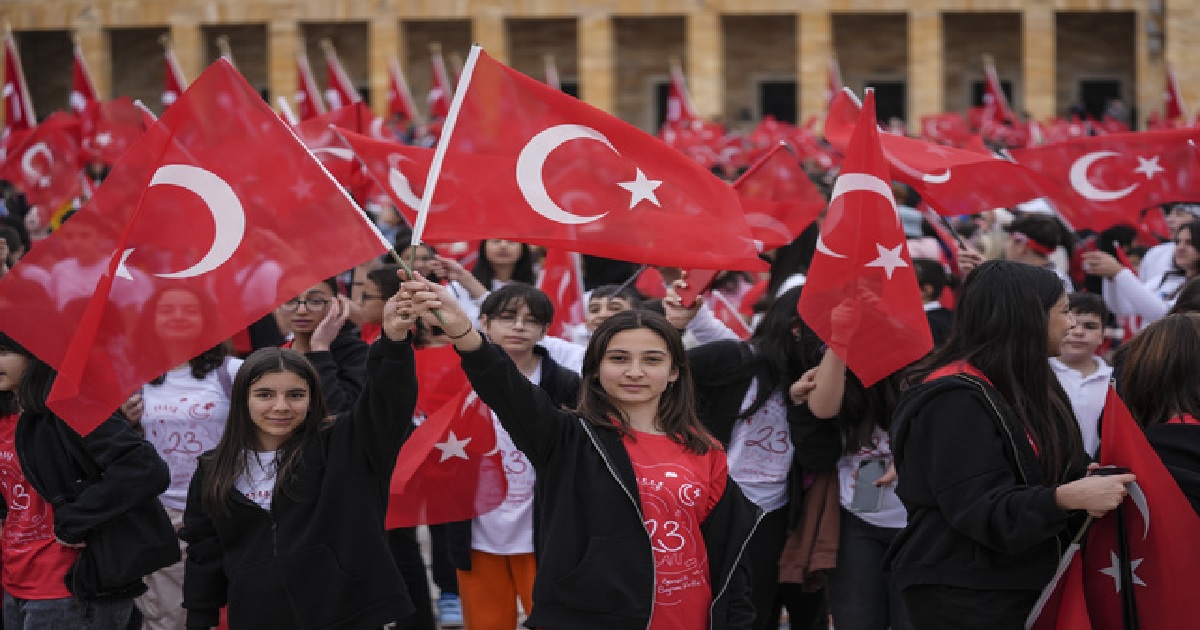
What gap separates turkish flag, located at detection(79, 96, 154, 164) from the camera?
1455 cm

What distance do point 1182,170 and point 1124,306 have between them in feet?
2.35

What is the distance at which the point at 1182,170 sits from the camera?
7.02m

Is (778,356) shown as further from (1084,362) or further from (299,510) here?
(299,510)

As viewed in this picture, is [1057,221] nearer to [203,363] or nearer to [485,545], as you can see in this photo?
[485,545]

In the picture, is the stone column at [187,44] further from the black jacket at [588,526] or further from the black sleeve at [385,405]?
the black jacket at [588,526]

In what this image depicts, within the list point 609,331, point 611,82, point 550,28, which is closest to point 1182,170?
point 609,331

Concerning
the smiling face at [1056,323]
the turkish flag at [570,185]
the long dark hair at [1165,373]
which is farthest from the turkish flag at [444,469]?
the long dark hair at [1165,373]

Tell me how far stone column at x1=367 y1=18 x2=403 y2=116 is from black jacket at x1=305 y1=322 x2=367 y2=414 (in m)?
29.6

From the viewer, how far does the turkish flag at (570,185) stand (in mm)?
→ 4297

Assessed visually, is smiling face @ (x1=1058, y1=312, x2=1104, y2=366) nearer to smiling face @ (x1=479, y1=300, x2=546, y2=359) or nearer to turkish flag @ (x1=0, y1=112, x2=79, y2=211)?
smiling face @ (x1=479, y1=300, x2=546, y2=359)

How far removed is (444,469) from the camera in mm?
5266

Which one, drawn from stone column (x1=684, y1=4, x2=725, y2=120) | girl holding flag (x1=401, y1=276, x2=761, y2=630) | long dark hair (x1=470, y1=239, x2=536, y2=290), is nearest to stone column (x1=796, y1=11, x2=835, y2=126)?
stone column (x1=684, y1=4, x2=725, y2=120)

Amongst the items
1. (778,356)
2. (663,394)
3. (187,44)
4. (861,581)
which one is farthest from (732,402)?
(187,44)

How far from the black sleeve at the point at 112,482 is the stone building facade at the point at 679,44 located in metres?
29.5
